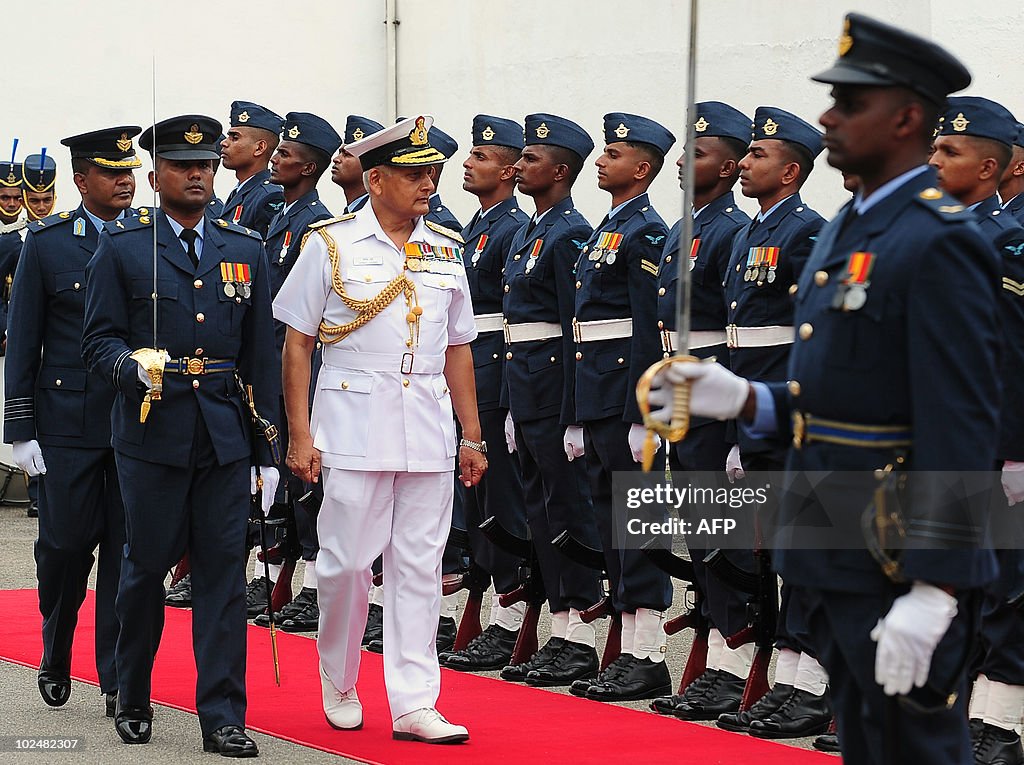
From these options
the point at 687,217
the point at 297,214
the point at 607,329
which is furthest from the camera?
the point at 297,214

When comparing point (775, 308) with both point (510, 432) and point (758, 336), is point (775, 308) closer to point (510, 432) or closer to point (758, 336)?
point (758, 336)

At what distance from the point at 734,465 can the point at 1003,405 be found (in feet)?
3.47

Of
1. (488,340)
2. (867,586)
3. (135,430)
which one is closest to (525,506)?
(488,340)

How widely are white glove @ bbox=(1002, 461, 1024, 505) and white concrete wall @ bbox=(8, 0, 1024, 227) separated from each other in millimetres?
5594

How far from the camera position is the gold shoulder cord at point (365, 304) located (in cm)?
565

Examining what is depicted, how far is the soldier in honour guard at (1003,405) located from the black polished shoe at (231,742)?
223 centimetres

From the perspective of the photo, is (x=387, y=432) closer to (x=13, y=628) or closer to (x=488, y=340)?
(x=488, y=340)

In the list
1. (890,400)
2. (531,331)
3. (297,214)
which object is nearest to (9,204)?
(297,214)

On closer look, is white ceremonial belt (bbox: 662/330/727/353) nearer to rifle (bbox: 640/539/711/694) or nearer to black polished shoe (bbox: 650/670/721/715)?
rifle (bbox: 640/539/711/694)

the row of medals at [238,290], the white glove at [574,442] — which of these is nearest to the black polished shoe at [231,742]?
the row of medals at [238,290]

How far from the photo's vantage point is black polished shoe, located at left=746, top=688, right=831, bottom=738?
5.84 m

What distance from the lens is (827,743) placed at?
18.5 feet

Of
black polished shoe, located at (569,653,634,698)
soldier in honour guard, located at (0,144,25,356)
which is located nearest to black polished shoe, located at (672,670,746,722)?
black polished shoe, located at (569,653,634,698)

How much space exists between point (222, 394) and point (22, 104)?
9180 mm
